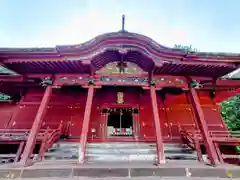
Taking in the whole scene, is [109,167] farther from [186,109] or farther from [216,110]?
[216,110]

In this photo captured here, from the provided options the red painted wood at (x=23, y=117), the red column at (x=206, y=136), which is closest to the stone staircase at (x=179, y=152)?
the red column at (x=206, y=136)

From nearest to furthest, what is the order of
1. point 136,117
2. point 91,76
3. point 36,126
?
point 36,126 < point 91,76 < point 136,117

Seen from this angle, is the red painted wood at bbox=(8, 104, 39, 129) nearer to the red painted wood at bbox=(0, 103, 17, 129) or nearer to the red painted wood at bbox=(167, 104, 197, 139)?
the red painted wood at bbox=(0, 103, 17, 129)

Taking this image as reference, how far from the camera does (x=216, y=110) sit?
9.05 metres

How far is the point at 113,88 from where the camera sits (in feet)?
29.7

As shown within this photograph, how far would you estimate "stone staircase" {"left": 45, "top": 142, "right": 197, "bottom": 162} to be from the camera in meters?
5.68

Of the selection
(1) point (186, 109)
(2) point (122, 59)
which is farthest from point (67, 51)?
(1) point (186, 109)

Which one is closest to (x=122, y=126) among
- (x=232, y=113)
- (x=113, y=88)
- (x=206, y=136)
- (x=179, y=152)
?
(x=113, y=88)

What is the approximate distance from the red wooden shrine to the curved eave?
0.03 metres

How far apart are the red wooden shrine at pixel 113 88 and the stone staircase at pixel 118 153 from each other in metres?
0.46

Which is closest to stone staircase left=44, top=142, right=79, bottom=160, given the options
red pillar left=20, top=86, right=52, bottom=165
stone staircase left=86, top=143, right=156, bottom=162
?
stone staircase left=86, top=143, right=156, bottom=162

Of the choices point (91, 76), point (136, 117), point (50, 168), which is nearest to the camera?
point (50, 168)

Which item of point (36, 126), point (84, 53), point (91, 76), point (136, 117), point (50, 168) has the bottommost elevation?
point (50, 168)

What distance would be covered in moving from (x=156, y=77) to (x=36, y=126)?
467 centimetres
